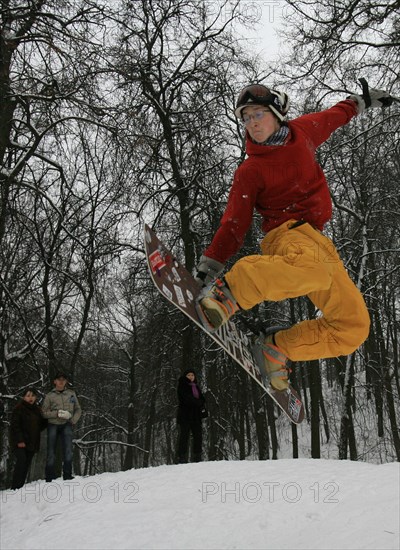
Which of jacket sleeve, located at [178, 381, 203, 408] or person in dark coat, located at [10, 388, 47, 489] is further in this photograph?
jacket sleeve, located at [178, 381, 203, 408]

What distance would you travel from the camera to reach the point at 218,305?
3285mm

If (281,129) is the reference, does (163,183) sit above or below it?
above

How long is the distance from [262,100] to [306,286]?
1448 millimetres

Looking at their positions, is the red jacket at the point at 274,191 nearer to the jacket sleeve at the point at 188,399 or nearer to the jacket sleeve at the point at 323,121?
the jacket sleeve at the point at 323,121

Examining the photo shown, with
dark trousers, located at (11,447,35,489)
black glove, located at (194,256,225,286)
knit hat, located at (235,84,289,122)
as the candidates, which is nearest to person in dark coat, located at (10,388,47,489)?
dark trousers, located at (11,447,35,489)

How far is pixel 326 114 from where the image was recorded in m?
4.05

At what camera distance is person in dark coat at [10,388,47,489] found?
21.0ft

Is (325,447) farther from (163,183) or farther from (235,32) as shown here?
(235,32)

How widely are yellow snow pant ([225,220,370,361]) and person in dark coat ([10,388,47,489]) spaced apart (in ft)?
14.0

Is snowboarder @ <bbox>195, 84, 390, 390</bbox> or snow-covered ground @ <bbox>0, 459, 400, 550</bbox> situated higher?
snowboarder @ <bbox>195, 84, 390, 390</bbox>

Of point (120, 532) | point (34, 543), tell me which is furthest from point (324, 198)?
point (34, 543)

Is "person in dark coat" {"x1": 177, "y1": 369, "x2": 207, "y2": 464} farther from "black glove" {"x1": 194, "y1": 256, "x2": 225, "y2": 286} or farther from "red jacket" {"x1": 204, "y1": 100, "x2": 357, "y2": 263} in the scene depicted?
"red jacket" {"x1": 204, "y1": 100, "x2": 357, "y2": 263}

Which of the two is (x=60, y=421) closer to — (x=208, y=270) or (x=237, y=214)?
(x=208, y=270)

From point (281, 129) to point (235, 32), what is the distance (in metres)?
8.63
